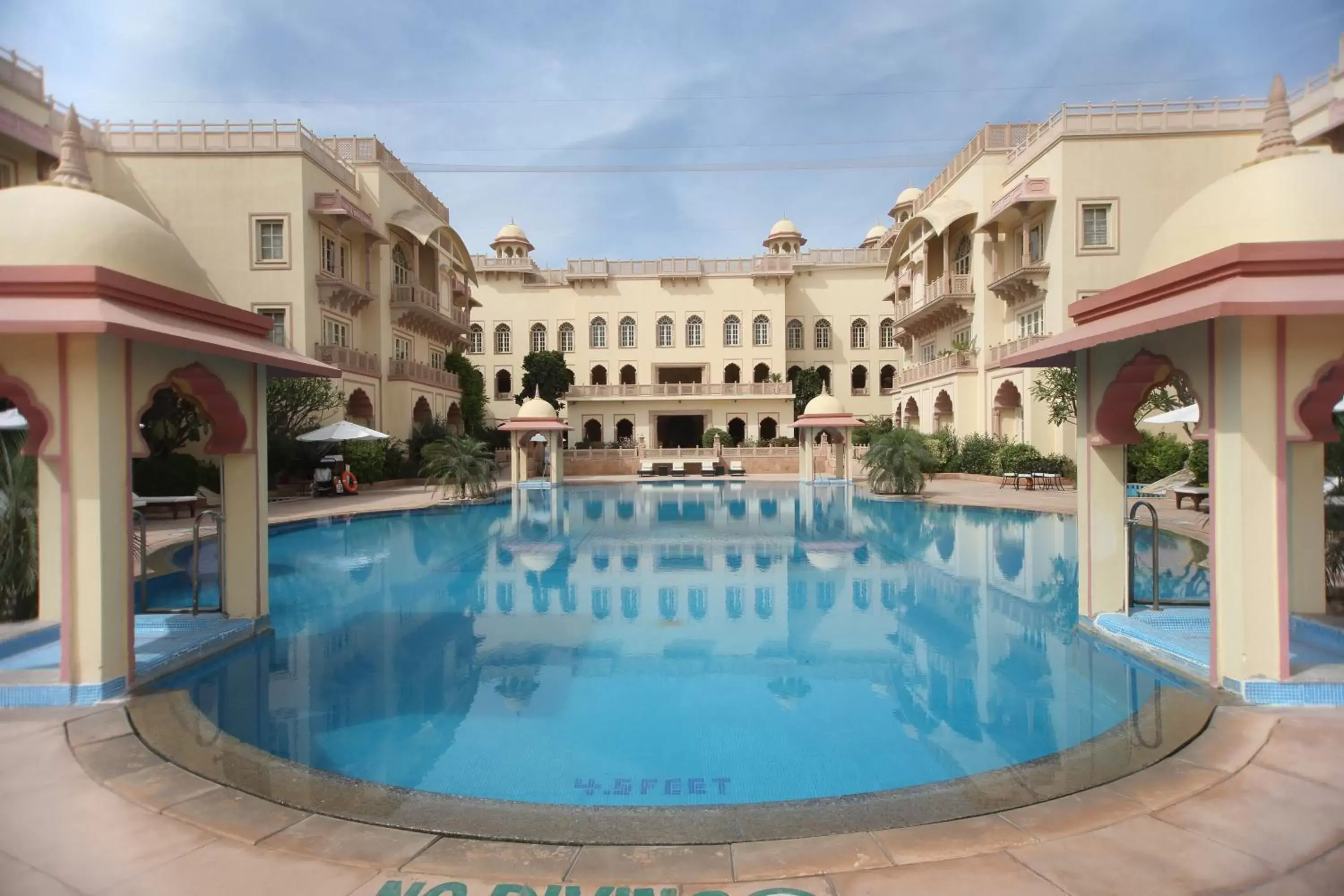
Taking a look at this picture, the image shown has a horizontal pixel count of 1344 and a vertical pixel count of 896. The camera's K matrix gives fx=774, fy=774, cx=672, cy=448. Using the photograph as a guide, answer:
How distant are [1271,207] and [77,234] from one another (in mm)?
7653

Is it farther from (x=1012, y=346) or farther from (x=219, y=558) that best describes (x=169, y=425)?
(x=1012, y=346)

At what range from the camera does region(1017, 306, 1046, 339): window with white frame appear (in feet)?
77.8

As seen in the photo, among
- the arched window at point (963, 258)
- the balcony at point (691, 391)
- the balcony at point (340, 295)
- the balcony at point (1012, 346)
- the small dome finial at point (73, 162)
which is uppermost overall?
the arched window at point (963, 258)

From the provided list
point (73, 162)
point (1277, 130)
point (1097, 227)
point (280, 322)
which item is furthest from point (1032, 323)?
point (73, 162)

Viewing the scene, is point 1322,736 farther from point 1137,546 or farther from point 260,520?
point 1137,546

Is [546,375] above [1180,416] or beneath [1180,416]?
above

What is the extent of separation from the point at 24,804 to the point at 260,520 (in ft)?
11.4

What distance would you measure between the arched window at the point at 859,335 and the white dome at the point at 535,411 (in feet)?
65.6

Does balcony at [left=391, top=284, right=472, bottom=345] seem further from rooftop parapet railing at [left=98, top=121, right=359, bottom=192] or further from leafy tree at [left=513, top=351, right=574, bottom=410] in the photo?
rooftop parapet railing at [left=98, top=121, right=359, bottom=192]

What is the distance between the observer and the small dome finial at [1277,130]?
519cm

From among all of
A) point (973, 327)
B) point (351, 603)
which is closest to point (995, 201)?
point (973, 327)

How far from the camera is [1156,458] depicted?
64.2ft

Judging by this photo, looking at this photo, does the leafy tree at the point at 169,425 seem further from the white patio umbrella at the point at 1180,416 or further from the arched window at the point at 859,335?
Answer: the arched window at the point at 859,335

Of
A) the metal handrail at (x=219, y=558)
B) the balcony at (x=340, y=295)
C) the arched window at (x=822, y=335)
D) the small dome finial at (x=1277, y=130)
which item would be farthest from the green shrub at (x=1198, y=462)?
the arched window at (x=822, y=335)
